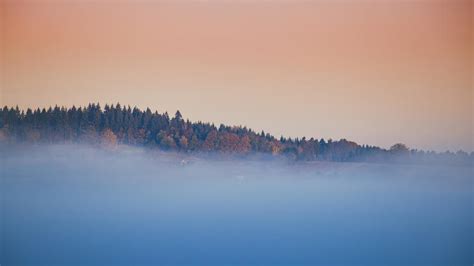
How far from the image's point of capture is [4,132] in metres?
18.8

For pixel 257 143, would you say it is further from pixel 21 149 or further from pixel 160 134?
pixel 21 149

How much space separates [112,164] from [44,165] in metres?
2.17

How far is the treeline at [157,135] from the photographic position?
18.7m

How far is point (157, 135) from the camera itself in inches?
765

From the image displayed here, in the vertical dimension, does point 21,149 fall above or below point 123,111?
below

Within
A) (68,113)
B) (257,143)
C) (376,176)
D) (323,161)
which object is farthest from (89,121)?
(376,176)

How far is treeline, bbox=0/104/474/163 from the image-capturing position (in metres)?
18.7

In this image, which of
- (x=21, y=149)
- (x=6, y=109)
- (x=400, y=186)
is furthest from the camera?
(x=400, y=186)

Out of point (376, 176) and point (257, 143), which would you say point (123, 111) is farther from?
point (376, 176)

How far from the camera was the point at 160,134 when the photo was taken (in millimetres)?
19281

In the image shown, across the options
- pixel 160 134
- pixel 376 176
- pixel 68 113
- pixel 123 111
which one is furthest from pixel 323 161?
pixel 68 113

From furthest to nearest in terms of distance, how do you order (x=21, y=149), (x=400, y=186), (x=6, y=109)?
1. (x=400, y=186)
2. (x=21, y=149)
3. (x=6, y=109)

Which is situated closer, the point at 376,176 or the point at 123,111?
the point at 123,111

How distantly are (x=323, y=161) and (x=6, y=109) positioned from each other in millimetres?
10249
